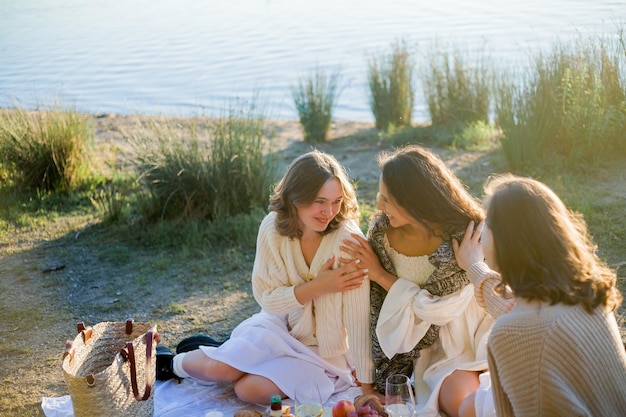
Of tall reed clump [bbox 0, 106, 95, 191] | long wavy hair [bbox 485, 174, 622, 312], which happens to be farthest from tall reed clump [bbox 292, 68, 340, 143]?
long wavy hair [bbox 485, 174, 622, 312]

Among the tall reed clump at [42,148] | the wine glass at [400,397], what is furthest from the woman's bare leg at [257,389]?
the tall reed clump at [42,148]

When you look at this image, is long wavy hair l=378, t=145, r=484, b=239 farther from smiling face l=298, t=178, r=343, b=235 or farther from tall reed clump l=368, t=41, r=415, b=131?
tall reed clump l=368, t=41, r=415, b=131

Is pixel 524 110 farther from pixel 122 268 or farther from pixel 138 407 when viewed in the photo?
pixel 138 407

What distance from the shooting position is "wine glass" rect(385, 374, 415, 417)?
2.97 metres


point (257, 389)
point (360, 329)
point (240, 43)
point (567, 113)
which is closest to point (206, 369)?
point (257, 389)

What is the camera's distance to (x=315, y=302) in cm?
378

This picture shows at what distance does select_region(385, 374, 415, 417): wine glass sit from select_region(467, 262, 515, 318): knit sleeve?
0.48 metres

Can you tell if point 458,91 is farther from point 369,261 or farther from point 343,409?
point 343,409

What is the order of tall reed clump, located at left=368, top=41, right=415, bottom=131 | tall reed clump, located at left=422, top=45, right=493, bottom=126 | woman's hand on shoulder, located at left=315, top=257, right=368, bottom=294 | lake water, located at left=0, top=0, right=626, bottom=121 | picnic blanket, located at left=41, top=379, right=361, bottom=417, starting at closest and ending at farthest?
woman's hand on shoulder, located at left=315, top=257, right=368, bottom=294, picnic blanket, located at left=41, top=379, right=361, bottom=417, tall reed clump, located at left=422, top=45, right=493, bottom=126, tall reed clump, located at left=368, top=41, right=415, bottom=131, lake water, located at left=0, top=0, right=626, bottom=121

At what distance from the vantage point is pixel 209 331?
4762 mm

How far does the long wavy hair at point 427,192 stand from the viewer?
3396 millimetres

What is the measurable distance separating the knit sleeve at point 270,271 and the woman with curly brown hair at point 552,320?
142 centimetres

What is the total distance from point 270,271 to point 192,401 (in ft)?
2.41

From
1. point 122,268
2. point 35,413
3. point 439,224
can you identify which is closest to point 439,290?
point 439,224
